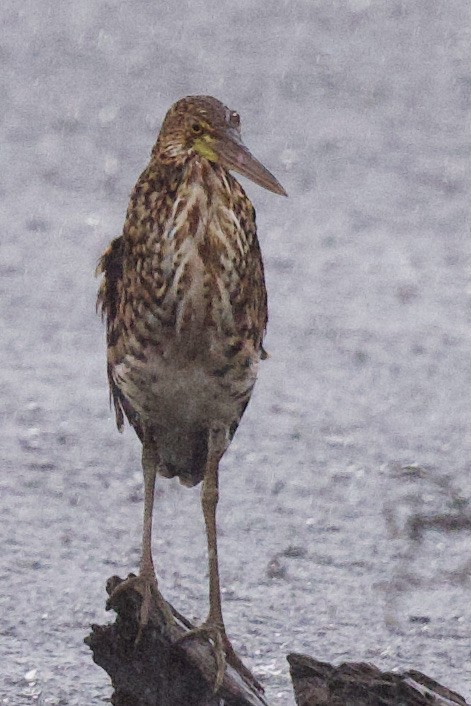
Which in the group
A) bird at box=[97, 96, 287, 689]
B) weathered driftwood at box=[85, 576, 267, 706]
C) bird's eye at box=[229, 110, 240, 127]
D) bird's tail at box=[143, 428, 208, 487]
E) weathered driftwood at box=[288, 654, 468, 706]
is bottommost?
weathered driftwood at box=[288, 654, 468, 706]

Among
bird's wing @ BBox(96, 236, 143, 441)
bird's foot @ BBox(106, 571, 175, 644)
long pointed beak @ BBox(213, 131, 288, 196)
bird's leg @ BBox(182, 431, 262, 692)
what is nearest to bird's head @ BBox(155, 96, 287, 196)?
long pointed beak @ BBox(213, 131, 288, 196)

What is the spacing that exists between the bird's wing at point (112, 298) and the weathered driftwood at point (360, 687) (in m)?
0.97

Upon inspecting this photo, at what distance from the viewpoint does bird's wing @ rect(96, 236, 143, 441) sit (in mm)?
4844

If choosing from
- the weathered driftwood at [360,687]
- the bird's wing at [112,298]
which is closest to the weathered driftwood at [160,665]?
the weathered driftwood at [360,687]

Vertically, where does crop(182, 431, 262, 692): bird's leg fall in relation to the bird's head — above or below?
below

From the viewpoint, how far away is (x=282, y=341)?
8.02 metres

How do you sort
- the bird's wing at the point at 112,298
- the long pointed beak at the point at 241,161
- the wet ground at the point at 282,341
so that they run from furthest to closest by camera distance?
the wet ground at the point at 282,341, the bird's wing at the point at 112,298, the long pointed beak at the point at 241,161

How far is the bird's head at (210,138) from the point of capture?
14.4 ft

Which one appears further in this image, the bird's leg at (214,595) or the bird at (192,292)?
the bird's leg at (214,595)

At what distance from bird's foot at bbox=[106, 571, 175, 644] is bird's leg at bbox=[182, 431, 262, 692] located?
9cm

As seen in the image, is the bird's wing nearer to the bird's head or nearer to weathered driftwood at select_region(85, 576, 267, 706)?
the bird's head

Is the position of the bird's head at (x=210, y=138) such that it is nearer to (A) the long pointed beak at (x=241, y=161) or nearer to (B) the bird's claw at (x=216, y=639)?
(A) the long pointed beak at (x=241, y=161)

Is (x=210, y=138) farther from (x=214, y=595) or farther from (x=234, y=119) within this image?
(x=214, y=595)

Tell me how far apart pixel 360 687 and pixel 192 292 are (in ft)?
3.45
